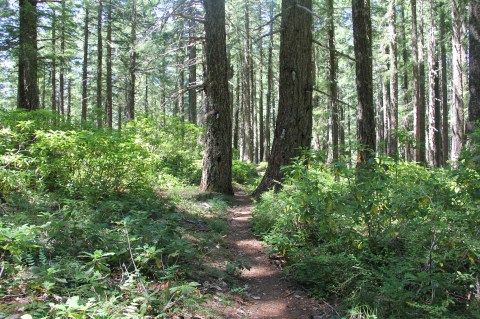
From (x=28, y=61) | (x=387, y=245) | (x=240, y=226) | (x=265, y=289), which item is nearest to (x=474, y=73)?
(x=387, y=245)

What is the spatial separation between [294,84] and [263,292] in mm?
5634

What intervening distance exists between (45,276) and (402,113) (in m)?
25.7

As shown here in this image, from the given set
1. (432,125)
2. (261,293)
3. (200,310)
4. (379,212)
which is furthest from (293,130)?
(432,125)

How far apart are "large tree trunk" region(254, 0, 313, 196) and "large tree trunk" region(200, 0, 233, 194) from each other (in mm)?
1732

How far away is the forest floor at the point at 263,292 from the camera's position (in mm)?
3582

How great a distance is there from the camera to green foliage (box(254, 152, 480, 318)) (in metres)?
3.27

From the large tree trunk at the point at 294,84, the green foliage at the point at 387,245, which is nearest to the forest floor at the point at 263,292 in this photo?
the green foliage at the point at 387,245

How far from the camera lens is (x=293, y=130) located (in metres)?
8.47

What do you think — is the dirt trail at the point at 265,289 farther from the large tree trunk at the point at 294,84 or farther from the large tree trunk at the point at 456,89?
the large tree trunk at the point at 456,89

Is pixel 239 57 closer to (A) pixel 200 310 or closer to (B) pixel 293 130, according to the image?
(B) pixel 293 130

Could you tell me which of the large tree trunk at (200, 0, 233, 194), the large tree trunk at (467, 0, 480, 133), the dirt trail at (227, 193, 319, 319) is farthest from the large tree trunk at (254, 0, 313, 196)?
the large tree trunk at (467, 0, 480, 133)

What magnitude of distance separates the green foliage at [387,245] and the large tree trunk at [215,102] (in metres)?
4.36

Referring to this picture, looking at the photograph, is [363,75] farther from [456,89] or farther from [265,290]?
[456,89]

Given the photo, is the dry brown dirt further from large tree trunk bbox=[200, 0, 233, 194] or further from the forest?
large tree trunk bbox=[200, 0, 233, 194]
